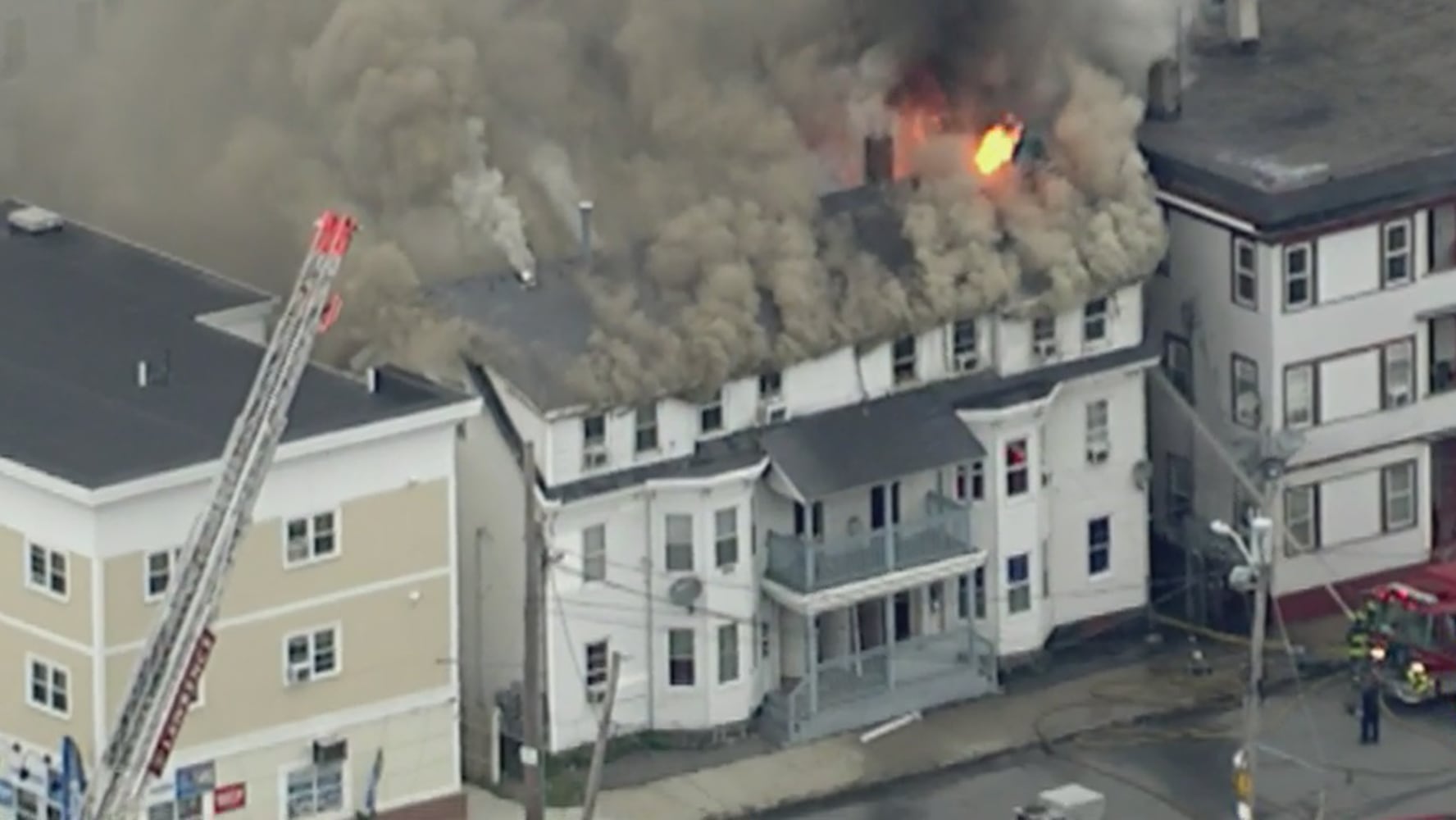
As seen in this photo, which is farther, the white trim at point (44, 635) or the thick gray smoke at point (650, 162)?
the thick gray smoke at point (650, 162)

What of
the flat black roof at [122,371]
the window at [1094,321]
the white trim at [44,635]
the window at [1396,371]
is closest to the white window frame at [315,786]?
the white trim at [44,635]

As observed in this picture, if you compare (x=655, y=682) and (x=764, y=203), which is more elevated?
(x=764, y=203)

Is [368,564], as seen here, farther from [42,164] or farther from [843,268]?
[42,164]

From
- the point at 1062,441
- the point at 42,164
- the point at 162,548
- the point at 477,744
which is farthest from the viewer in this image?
the point at 42,164

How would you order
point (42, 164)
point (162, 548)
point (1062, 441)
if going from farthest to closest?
1. point (42, 164)
2. point (1062, 441)
3. point (162, 548)

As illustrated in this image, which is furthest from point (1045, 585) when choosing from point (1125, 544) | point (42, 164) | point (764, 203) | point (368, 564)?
point (42, 164)

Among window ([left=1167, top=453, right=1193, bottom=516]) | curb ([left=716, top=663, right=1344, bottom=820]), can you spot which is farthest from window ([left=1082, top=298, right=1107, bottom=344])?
curb ([left=716, top=663, right=1344, bottom=820])

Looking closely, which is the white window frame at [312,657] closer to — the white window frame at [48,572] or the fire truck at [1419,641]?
the white window frame at [48,572]
